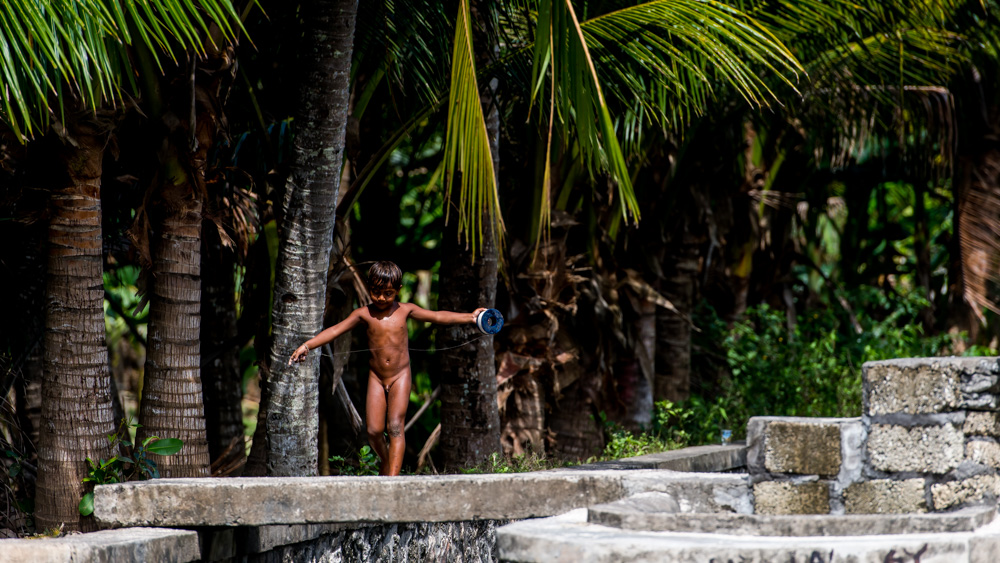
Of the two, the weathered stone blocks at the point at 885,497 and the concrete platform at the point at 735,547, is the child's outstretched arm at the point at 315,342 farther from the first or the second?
the weathered stone blocks at the point at 885,497

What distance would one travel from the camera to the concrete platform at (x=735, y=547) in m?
3.03

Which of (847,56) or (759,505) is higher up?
(847,56)

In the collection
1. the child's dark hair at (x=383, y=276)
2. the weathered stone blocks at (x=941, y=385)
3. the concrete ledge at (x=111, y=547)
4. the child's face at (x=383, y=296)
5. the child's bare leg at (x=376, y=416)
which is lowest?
the concrete ledge at (x=111, y=547)

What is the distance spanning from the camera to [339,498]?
4.21 meters

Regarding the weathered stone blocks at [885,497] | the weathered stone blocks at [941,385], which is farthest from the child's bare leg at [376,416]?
the weathered stone blocks at [941,385]

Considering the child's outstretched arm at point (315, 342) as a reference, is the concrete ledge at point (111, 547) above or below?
below

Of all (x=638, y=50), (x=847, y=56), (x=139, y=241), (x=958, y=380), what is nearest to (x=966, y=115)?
(x=847, y=56)

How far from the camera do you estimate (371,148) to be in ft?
27.6

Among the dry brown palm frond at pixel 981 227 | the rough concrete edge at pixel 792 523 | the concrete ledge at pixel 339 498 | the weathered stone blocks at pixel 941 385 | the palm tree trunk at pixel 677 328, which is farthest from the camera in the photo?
the dry brown palm frond at pixel 981 227

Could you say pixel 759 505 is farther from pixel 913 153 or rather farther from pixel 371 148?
pixel 913 153

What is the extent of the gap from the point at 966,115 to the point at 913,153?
26.5 inches

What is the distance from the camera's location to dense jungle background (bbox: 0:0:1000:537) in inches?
189

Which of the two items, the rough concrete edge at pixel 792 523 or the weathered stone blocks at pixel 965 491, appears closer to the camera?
the rough concrete edge at pixel 792 523

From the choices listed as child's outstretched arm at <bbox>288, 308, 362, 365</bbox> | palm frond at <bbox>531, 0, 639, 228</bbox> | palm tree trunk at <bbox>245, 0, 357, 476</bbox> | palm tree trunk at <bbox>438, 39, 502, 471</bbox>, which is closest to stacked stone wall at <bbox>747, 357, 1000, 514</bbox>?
palm frond at <bbox>531, 0, 639, 228</bbox>
